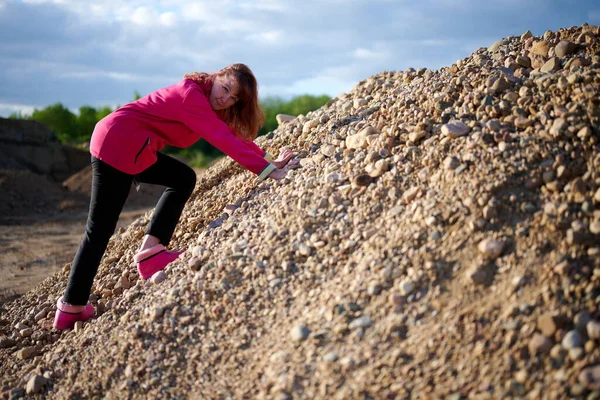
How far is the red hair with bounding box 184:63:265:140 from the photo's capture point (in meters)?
2.90

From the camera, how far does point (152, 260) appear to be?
2.99 metres

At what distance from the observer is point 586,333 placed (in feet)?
5.94

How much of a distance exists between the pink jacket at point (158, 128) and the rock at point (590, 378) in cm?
177

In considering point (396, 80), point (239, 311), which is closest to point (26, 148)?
point (396, 80)

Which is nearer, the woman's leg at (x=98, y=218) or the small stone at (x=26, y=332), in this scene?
the woman's leg at (x=98, y=218)

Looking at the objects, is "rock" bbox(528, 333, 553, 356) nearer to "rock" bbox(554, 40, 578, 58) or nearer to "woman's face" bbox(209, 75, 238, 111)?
"rock" bbox(554, 40, 578, 58)

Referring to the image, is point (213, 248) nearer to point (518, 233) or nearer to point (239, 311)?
point (239, 311)

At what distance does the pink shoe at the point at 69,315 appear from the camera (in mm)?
2889

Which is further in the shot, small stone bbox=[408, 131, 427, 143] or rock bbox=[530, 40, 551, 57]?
rock bbox=[530, 40, 551, 57]

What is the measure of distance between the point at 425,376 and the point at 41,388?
173cm

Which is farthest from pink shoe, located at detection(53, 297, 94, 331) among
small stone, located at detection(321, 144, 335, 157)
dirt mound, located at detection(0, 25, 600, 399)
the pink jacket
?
small stone, located at detection(321, 144, 335, 157)

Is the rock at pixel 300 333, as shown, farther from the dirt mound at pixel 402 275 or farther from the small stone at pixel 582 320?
the small stone at pixel 582 320

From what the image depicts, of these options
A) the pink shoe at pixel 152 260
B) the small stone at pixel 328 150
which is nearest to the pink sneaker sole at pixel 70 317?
the pink shoe at pixel 152 260

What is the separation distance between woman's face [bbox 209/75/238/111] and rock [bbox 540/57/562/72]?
1.52 metres
